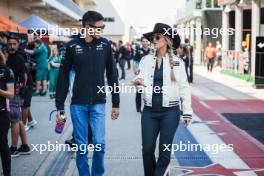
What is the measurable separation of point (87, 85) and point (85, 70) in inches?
6.7

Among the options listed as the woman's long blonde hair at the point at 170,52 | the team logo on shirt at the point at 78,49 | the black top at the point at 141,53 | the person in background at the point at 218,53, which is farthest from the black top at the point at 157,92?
the person in background at the point at 218,53

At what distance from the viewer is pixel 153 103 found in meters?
5.50

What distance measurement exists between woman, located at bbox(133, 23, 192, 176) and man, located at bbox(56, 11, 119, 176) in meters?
0.50

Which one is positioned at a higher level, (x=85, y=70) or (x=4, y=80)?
(x=85, y=70)

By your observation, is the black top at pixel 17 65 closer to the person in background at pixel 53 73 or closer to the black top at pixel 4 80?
the black top at pixel 4 80

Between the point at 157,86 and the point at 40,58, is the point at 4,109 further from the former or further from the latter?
the point at 40,58

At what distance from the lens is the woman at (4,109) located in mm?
5945

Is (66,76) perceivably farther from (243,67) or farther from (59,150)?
(243,67)

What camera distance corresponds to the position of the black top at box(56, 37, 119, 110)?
5.70 m

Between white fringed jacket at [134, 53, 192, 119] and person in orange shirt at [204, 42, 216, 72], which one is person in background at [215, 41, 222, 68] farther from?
white fringed jacket at [134, 53, 192, 119]

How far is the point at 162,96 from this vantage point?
17.9ft

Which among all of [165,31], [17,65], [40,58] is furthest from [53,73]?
[165,31]

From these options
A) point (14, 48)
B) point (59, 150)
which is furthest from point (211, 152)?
point (14, 48)

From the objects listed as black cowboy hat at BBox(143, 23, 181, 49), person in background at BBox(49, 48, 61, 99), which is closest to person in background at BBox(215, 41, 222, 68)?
person in background at BBox(49, 48, 61, 99)
